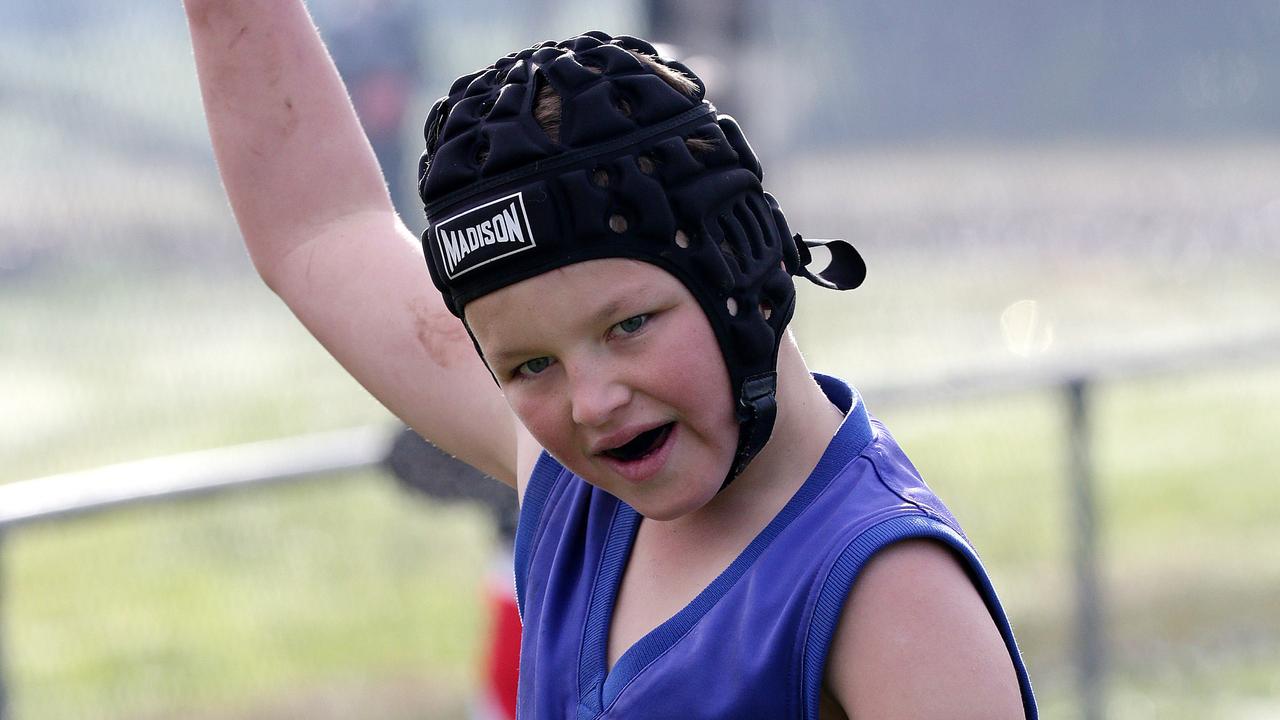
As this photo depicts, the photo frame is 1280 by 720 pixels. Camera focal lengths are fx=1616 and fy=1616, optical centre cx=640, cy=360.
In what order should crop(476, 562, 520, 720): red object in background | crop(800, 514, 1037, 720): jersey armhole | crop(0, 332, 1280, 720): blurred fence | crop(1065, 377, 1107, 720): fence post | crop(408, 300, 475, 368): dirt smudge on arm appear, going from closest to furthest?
crop(800, 514, 1037, 720): jersey armhole, crop(408, 300, 475, 368): dirt smudge on arm, crop(476, 562, 520, 720): red object in background, crop(0, 332, 1280, 720): blurred fence, crop(1065, 377, 1107, 720): fence post

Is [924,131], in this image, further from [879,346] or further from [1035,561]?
[1035,561]

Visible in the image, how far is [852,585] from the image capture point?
1391 millimetres

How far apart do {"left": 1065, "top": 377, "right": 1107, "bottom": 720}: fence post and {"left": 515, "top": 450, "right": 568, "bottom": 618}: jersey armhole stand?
3.13 meters

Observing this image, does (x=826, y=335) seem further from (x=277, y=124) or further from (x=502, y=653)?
(x=277, y=124)

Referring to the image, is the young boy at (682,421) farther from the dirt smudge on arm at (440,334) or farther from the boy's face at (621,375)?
the dirt smudge on arm at (440,334)

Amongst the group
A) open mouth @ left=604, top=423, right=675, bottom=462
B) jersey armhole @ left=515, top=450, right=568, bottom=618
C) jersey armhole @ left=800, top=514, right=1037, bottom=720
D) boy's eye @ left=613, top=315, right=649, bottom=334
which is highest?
boy's eye @ left=613, top=315, right=649, bottom=334

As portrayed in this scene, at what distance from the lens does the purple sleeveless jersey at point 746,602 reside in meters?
1.39

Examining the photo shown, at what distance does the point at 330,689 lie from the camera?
441cm

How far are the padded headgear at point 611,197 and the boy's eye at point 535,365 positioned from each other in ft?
0.25

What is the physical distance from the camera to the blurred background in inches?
155

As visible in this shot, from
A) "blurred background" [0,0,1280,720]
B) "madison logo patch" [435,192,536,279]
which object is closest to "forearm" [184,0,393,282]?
"madison logo patch" [435,192,536,279]

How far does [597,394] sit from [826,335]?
131 inches

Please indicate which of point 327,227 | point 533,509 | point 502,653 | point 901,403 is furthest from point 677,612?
point 901,403

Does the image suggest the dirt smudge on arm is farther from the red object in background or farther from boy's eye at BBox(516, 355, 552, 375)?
the red object in background
